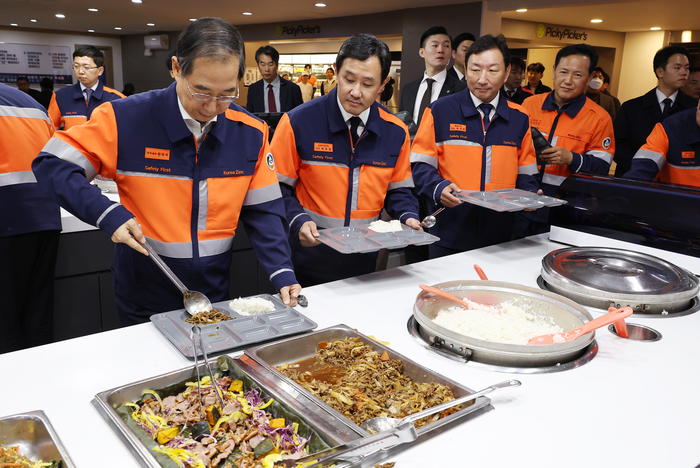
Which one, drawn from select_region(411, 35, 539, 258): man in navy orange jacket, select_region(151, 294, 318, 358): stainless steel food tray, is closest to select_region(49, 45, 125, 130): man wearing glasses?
select_region(411, 35, 539, 258): man in navy orange jacket

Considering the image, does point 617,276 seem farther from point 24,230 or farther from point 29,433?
point 24,230

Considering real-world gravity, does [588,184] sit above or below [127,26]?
below

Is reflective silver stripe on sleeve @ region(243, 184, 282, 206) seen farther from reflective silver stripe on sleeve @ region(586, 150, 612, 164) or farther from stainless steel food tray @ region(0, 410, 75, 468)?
reflective silver stripe on sleeve @ region(586, 150, 612, 164)

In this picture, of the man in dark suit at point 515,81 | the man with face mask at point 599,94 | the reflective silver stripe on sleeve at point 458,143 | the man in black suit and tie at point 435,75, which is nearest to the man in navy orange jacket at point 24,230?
the reflective silver stripe on sleeve at point 458,143

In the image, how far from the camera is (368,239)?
183 centimetres

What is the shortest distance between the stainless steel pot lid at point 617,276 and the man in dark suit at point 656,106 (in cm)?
236

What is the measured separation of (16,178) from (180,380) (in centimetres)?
183

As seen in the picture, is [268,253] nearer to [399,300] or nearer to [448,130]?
[399,300]

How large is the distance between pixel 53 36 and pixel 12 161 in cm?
1535

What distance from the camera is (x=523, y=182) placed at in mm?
2723

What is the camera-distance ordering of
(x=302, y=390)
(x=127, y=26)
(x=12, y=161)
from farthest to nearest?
(x=127, y=26), (x=12, y=161), (x=302, y=390)

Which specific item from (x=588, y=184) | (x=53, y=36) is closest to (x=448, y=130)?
(x=588, y=184)

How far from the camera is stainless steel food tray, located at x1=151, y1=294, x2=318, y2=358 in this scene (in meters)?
1.25

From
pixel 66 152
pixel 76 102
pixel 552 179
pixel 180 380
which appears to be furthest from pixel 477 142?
pixel 76 102
